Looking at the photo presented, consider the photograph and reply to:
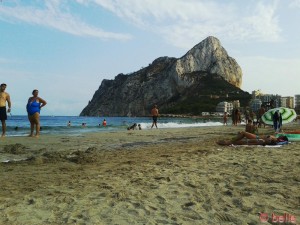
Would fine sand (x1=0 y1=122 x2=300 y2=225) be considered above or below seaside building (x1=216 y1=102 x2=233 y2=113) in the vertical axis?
below

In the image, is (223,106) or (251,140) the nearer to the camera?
(251,140)

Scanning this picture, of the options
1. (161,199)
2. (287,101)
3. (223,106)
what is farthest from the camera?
(287,101)

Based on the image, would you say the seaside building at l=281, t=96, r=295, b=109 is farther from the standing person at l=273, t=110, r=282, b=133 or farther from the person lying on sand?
the person lying on sand

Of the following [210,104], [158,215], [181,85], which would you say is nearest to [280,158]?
[158,215]

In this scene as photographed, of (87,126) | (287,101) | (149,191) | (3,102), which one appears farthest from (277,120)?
(287,101)

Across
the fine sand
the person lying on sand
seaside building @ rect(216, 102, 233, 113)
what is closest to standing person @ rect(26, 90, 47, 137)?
the fine sand

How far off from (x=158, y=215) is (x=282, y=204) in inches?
63.4

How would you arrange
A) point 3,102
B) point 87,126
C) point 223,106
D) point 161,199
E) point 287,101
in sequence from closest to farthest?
point 161,199
point 3,102
point 87,126
point 223,106
point 287,101

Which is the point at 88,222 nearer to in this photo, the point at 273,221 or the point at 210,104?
the point at 273,221

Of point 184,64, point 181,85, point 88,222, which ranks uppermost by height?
point 184,64

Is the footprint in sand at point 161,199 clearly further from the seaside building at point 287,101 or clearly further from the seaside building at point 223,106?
the seaside building at point 287,101

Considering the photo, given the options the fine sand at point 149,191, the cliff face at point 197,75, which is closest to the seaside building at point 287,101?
the cliff face at point 197,75

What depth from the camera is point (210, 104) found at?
15538 centimetres

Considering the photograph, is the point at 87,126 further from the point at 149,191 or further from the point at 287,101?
the point at 287,101
